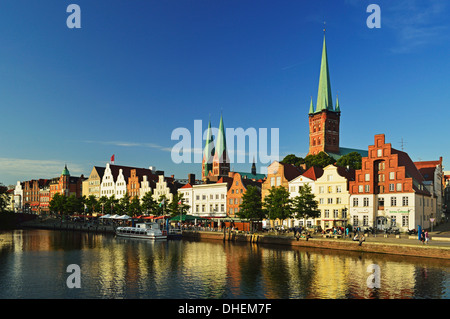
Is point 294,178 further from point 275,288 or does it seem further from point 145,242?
point 275,288

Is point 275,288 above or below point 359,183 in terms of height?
below

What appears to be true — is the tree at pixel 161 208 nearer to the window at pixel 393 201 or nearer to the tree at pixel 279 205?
the tree at pixel 279 205

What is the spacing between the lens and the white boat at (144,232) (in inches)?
3430

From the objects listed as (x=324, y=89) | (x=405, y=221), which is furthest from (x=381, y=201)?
(x=324, y=89)

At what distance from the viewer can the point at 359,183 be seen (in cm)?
8519

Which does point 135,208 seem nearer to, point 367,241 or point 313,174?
point 313,174

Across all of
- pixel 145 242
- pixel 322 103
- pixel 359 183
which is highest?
pixel 322 103

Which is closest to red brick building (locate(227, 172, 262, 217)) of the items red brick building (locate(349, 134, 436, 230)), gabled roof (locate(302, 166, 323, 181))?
gabled roof (locate(302, 166, 323, 181))

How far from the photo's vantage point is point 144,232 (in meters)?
89.6

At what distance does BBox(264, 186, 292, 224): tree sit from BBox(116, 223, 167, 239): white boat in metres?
22.4

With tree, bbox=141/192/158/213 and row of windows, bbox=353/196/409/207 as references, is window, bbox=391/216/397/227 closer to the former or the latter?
row of windows, bbox=353/196/409/207
